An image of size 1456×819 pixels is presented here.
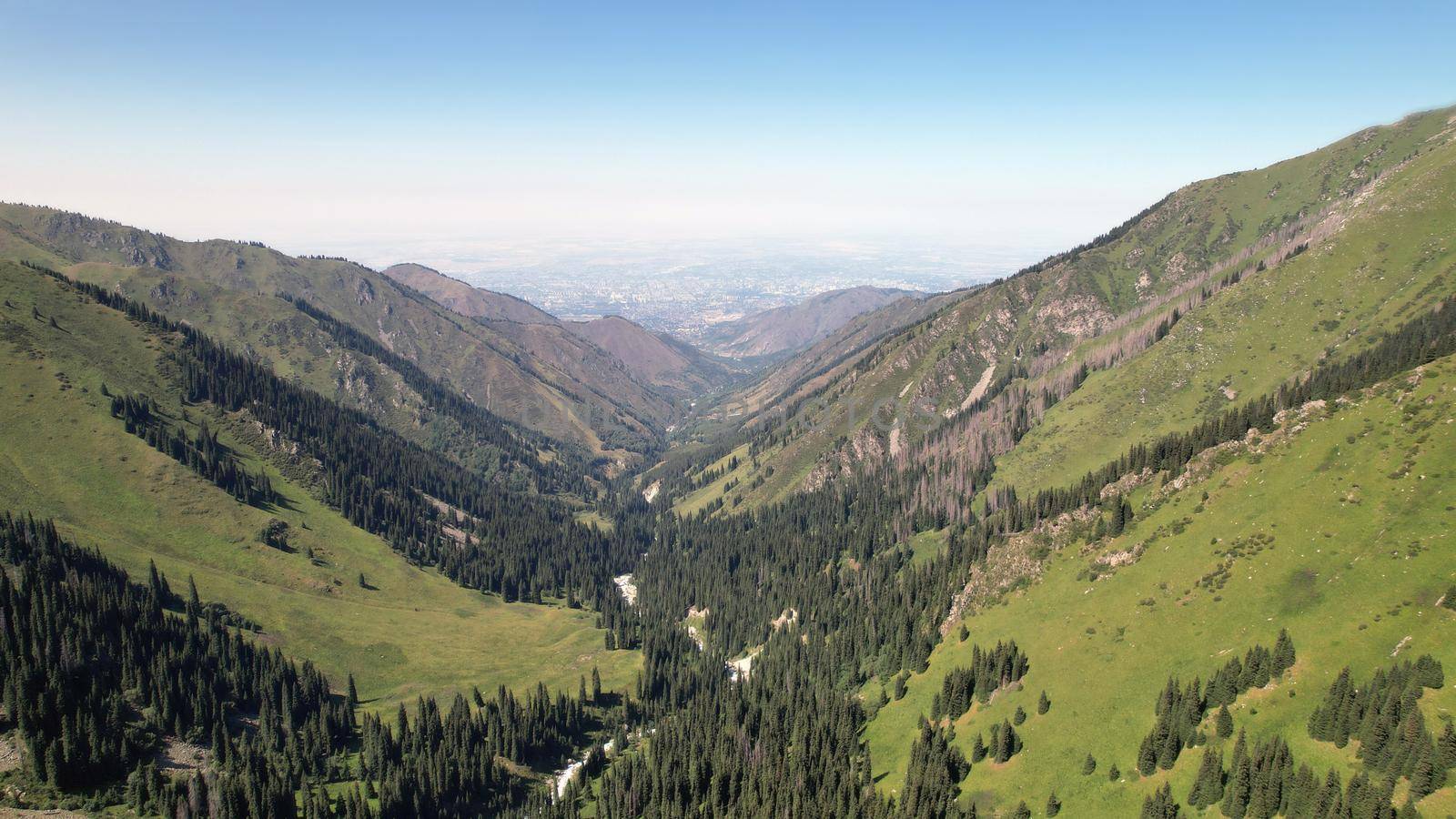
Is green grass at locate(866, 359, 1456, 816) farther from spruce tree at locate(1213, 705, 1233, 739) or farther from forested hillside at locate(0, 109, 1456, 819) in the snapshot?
spruce tree at locate(1213, 705, 1233, 739)

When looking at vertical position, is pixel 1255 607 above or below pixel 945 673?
above

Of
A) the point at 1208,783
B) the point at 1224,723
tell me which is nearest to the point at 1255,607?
the point at 1224,723

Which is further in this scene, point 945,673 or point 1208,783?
point 945,673

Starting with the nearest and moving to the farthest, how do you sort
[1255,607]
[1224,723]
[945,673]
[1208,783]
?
[1208,783]
[1224,723]
[1255,607]
[945,673]

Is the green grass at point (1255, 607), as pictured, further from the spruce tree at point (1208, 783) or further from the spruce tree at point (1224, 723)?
the spruce tree at point (1208, 783)

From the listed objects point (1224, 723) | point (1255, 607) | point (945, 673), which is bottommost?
point (945, 673)

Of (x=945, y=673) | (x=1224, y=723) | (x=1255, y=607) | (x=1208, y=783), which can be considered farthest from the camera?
(x=945, y=673)

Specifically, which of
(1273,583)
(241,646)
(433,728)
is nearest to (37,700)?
(241,646)

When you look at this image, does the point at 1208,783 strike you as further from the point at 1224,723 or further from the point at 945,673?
the point at 945,673
